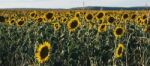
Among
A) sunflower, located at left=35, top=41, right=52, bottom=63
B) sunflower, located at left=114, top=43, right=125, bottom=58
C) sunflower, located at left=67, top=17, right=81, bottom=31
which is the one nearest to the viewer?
sunflower, located at left=35, top=41, right=52, bottom=63

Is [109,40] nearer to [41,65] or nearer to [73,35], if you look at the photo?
[73,35]

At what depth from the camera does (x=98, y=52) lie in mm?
7766

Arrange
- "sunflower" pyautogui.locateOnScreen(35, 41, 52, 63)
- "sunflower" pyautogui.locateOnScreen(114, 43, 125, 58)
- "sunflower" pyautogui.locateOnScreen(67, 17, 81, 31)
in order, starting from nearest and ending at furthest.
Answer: "sunflower" pyautogui.locateOnScreen(35, 41, 52, 63) → "sunflower" pyautogui.locateOnScreen(114, 43, 125, 58) → "sunflower" pyautogui.locateOnScreen(67, 17, 81, 31)

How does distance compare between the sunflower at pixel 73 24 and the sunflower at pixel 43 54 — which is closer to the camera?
the sunflower at pixel 43 54

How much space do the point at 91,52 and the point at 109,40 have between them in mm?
920

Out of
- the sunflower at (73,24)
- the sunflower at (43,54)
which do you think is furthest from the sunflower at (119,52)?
the sunflower at (73,24)

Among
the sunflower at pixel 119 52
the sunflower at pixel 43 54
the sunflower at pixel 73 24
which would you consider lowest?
the sunflower at pixel 73 24

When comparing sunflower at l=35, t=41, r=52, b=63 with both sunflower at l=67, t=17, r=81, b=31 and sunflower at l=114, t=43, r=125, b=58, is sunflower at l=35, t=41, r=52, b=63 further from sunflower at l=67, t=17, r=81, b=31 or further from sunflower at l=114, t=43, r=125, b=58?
sunflower at l=67, t=17, r=81, b=31

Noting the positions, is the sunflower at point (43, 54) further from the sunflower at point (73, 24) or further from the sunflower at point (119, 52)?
the sunflower at point (73, 24)

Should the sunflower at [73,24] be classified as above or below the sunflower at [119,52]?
below

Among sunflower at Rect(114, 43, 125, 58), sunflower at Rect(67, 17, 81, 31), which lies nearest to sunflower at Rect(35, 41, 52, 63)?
sunflower at Rect(114, 43, 125, 58)

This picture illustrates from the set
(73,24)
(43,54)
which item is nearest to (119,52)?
(43,54)

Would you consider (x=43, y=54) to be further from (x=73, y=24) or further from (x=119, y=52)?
(x=73, y=24)

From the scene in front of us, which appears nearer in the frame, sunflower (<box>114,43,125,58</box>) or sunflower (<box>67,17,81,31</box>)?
sunflower (<box>114,43,125,58</box>)
